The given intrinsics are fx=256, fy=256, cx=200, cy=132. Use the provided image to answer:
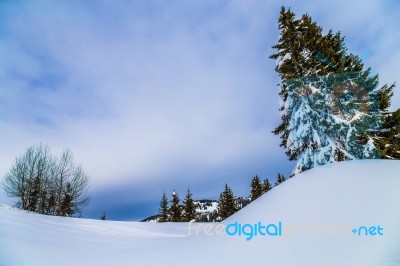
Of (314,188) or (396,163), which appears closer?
(314,188)

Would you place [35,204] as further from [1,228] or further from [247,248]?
[247,248]

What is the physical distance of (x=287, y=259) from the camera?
3.38 m

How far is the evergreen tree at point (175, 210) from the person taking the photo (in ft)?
115

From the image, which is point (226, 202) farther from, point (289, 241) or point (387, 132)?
point (289, 241)

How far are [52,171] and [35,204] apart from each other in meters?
4.13

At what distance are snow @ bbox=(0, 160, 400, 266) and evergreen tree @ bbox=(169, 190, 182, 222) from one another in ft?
101

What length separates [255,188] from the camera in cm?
3862

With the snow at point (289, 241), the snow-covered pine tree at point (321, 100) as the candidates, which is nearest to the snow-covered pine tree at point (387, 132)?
the snow-covered pine tree at point (321, 100)

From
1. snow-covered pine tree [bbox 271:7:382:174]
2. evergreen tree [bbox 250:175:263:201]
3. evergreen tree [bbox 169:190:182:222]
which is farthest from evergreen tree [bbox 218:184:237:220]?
snow-covered pine tree [bbox 271:7:382:174]

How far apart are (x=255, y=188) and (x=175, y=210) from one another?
1244cm

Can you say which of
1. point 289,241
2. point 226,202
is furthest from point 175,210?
point 289,241

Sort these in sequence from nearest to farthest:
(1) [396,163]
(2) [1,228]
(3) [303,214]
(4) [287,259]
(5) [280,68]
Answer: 1. (4) [287,259]
2. (2) [1,228]
3. (3) [303,214]
4. (1) [396,163]
5. (5) [280,68]

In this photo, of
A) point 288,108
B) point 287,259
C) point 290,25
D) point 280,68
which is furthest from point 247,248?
point 290,25

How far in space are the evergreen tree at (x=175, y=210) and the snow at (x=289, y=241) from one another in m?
30.7
